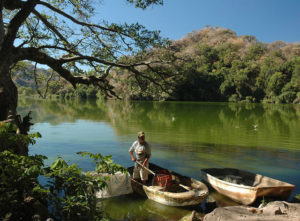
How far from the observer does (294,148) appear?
14.1 metres

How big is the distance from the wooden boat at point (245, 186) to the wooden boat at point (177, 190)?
0.78 meters

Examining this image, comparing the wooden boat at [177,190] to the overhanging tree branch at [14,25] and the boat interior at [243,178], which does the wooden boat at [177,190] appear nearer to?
the boat interior at [243,178]

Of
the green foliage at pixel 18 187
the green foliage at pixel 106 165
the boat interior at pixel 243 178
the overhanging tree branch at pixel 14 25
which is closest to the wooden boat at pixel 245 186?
the boat interior at pixel 243 178

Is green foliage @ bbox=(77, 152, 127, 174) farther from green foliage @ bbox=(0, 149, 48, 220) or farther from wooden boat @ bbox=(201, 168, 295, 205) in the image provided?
wooden boat @ bbox=(201, 168, 295, 205)

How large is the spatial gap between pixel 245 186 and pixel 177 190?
186 cm

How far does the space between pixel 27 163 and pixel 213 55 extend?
8325 centimetres

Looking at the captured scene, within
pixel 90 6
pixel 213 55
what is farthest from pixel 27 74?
pixel 213 55

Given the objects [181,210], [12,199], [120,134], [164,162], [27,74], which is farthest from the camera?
[120,134]

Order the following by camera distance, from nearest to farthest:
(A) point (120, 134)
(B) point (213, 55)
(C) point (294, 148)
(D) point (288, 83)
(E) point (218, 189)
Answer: (E) point (218, 189)
(C) point (294, 148)
(A) point (120, 134)
(D) point (288, 83)
(B) point (213, 55)

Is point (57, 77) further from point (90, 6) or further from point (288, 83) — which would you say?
point (288, 83)

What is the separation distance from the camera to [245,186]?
6.50 m

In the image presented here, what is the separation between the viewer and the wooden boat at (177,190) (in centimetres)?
624

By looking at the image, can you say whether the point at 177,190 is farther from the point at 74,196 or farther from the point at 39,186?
the point at 39,186

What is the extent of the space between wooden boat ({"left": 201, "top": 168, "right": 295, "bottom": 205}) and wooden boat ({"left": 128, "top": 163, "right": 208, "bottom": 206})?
2.57 feet
